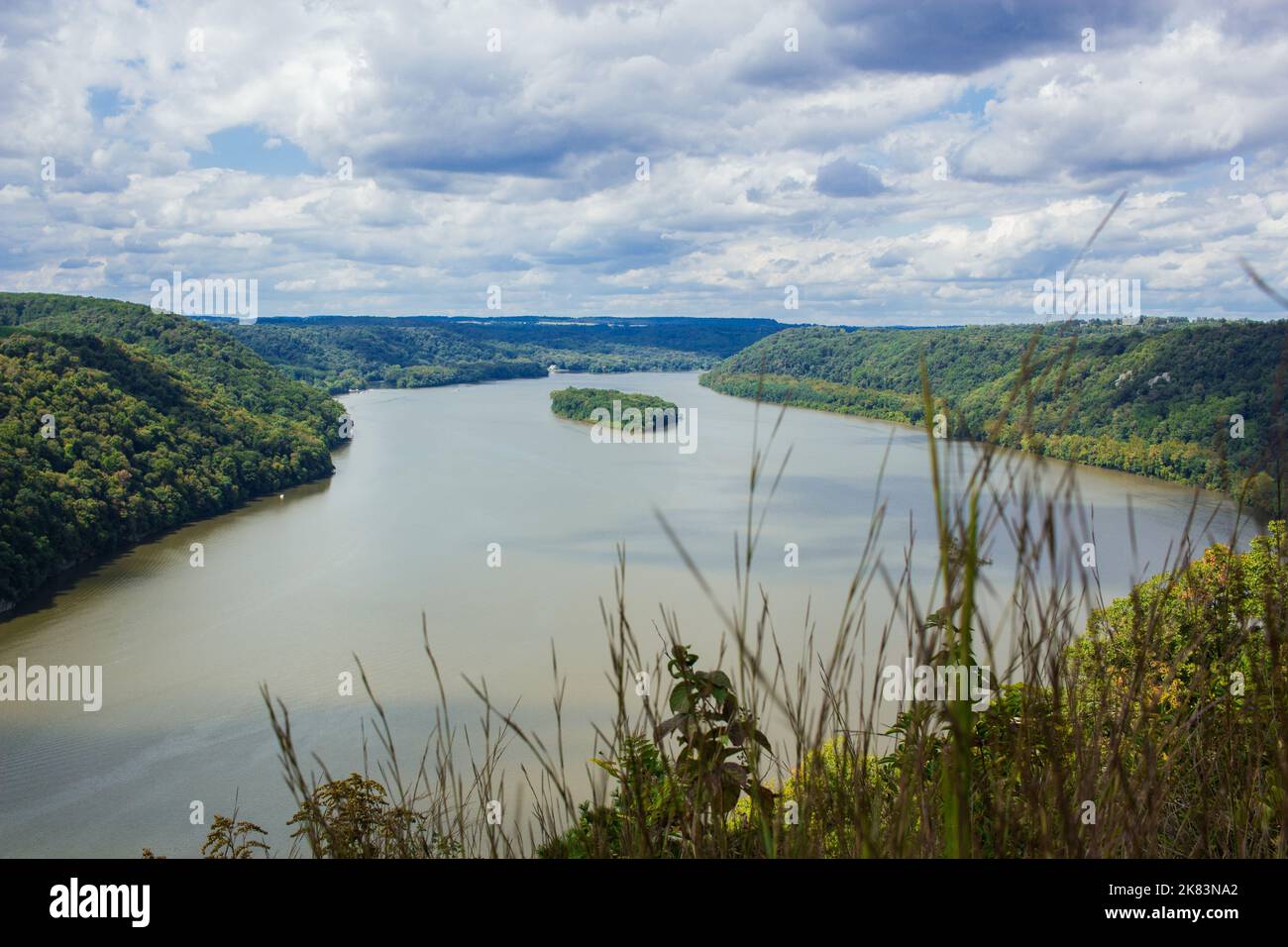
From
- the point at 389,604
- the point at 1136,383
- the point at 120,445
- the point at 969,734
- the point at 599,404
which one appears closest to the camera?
the point at 969,734

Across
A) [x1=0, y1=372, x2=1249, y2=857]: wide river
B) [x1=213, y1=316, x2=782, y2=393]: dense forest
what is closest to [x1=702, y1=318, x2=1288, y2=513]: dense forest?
[x1=0, y1=372, x2=1249, y2=857]: wide river

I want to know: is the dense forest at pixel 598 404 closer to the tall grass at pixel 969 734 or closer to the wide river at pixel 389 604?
the wide river at pixel 389 604

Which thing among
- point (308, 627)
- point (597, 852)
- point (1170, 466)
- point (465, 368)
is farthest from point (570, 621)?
point (465, 368)

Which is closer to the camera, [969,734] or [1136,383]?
[969,734]

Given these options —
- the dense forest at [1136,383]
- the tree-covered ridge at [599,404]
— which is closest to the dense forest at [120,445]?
the tree-covered ridge at [599,404]

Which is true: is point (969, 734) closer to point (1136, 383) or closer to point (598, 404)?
point (1136, 383)

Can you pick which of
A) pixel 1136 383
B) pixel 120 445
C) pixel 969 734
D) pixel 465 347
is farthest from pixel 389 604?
pixel 465 347
